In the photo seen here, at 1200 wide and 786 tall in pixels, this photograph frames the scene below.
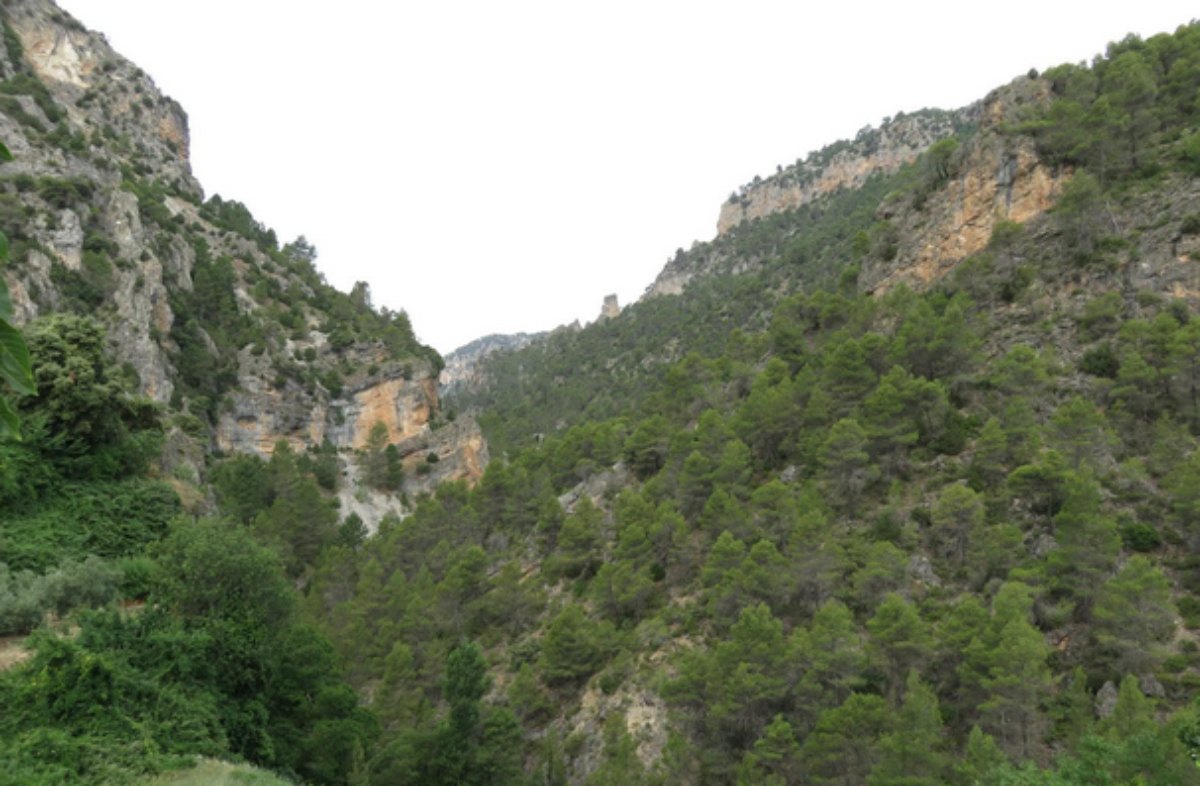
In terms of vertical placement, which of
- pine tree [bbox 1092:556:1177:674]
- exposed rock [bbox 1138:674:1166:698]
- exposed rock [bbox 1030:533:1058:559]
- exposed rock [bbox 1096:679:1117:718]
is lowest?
exposed rock [bbox 1138:674:1166:698]

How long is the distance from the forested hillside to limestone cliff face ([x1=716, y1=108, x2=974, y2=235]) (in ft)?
329

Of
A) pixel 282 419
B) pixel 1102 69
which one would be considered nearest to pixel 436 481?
pixel 282 419

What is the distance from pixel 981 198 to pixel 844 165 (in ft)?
380

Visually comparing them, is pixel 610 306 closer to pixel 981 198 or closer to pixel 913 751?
pixel 981 198

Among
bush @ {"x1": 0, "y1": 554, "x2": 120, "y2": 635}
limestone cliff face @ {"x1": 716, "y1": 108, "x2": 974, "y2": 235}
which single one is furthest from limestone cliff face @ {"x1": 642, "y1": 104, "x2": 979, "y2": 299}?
bush @ {"x1": 0, "y1": 554, "x2": 120, "y2": 635}

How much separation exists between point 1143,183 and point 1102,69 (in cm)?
1208

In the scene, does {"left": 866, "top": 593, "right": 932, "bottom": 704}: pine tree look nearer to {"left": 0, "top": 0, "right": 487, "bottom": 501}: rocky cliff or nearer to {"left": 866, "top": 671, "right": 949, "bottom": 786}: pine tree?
{"left": 866, "top": 671, "right": 949, "bottom": 786}: pine tree

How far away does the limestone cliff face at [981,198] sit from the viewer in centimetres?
4600

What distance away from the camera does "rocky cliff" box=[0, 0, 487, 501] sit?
53.3m

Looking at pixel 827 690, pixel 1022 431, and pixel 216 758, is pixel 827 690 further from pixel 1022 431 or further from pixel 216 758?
pixel 216 758

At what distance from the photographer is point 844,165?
154625mm

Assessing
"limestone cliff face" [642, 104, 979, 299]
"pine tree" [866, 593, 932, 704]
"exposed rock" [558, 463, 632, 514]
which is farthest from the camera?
"limestone cliff face" [642, 104, 979, 299]

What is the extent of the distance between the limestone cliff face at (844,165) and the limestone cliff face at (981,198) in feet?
311

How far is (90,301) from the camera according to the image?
174 ft
